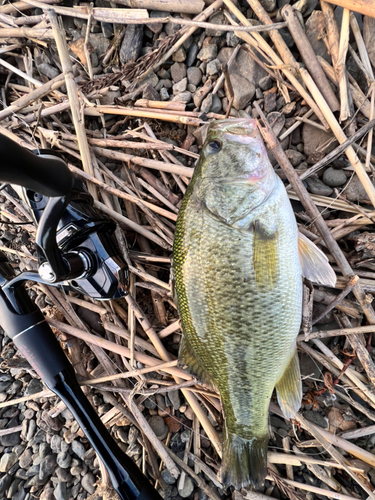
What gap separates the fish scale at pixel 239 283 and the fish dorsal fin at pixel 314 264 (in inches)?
6.1

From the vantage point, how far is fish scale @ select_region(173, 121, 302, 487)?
1.77 m

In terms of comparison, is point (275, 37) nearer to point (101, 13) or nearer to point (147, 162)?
point (147, 162)

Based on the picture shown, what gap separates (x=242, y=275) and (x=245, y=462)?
1.28 m

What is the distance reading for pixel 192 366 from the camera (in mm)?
2098

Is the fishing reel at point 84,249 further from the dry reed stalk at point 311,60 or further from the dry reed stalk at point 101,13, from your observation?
the dry reed stalk at point 311,60

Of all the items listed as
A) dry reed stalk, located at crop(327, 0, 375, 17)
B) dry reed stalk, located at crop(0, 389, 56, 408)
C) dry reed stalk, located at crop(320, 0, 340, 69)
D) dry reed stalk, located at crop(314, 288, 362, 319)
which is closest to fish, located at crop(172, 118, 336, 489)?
dry reed stalk, located at crop(314, 288, 362, 319)

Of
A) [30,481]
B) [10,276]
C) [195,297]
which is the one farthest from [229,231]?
[30,481]

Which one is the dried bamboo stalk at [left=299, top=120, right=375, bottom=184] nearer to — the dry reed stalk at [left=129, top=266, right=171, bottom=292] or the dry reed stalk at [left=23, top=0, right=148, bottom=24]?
the dry reed stalk at [left=129, top=266, right=171, bottom=292]

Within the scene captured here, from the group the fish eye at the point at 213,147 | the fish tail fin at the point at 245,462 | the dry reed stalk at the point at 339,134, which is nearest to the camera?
the fish eye at the point at 213,147

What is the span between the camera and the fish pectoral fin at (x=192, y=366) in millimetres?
2090

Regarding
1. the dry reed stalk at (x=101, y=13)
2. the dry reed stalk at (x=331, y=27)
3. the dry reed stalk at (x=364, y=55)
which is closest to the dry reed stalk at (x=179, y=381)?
the dry reed stalk at (x=364, y=55)

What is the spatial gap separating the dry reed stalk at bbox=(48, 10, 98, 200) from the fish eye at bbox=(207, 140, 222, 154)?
1049 mm

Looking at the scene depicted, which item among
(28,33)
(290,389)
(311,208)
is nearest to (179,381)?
(290,389)

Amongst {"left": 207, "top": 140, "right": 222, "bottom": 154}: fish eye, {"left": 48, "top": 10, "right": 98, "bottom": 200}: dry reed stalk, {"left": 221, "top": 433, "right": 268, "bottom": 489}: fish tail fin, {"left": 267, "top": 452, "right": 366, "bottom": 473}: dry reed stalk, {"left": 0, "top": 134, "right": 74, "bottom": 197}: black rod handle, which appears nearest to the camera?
{"left": 0, "top": 134, "right": 74, "bottom": 197}: black rod handle
